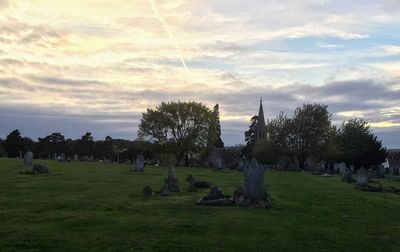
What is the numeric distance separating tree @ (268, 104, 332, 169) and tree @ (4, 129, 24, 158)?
5094 cm

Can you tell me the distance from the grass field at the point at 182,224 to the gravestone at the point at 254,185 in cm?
95

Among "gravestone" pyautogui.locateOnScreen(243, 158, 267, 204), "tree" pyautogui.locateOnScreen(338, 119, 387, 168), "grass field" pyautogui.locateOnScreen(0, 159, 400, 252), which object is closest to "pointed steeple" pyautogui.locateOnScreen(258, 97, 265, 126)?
"tree" pyautogui.locateOnScreen(338, 119, 387, 168)

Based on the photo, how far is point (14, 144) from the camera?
9625cm

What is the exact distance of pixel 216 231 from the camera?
526 inches

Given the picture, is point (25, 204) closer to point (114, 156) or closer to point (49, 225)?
point (49, 225)

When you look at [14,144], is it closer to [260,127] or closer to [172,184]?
[260,127]

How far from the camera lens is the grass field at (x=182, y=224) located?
1171cm

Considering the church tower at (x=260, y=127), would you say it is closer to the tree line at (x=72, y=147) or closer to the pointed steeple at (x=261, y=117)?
the pointed steeple at (x=261, y=117)

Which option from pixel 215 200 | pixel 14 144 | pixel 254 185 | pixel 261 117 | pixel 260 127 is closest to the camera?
pixel 215 200

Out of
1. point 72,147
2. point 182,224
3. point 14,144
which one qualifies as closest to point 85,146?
point 72,147

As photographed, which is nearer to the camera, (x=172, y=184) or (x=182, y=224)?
(x=182, y=224)

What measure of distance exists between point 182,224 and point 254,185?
20.7 ft

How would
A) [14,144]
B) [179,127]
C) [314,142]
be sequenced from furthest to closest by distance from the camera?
[14,144]
[179,127]
[314,142]

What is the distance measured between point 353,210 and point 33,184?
16216 mm
